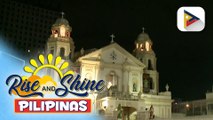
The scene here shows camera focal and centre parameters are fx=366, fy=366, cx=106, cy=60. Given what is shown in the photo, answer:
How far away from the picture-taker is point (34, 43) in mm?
107312

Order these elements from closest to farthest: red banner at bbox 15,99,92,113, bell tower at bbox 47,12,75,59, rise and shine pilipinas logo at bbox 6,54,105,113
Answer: red banner at bbox 15,99,92,113 → rise and shine pilipinas logo at bbox 6,54,105,113 → bell tower at bbox 47,12,75,59

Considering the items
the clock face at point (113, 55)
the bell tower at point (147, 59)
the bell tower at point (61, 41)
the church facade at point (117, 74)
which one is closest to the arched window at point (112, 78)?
the church facade at point (117, 74)

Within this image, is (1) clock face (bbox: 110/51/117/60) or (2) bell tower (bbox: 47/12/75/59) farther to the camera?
(2) bell tower (bbox: 47/12/75/59)

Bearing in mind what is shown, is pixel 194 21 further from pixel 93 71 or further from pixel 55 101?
pixel 93 71

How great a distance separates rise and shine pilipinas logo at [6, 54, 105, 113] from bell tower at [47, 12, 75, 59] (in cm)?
3219

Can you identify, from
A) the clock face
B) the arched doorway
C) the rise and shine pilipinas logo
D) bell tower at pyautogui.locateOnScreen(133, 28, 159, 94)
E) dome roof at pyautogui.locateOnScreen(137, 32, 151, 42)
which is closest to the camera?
the rise and shine pilipinas logo

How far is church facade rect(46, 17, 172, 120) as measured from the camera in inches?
2090

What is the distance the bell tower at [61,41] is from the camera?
58562mm

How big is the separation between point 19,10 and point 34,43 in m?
10.4

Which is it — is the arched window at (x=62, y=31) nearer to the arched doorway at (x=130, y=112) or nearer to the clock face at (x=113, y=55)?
the clock face at (x=113, y=55)

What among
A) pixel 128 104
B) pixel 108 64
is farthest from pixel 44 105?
pixel 108 64

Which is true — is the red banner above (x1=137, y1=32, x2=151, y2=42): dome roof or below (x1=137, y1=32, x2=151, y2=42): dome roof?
below

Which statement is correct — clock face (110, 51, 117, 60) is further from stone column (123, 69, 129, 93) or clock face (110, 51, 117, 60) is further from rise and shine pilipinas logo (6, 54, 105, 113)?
rise and shine pilipinas logo (6, 54, 105, 113)

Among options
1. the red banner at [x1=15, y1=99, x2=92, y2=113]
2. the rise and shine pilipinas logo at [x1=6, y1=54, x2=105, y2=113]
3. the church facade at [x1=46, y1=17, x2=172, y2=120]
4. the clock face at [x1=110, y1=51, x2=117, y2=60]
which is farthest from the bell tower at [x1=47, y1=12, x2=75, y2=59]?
the red banner at [x1=15, y1=99, x2=92, y2=113]
